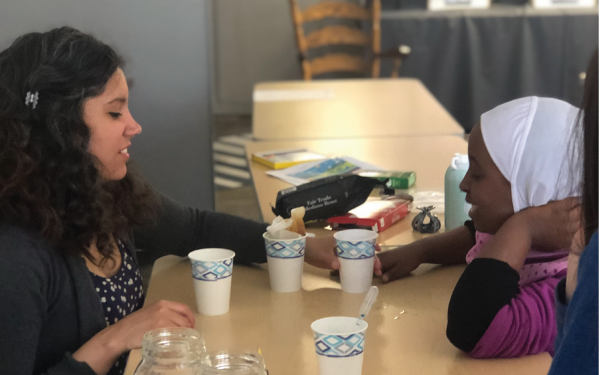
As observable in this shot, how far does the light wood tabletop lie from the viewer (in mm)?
983

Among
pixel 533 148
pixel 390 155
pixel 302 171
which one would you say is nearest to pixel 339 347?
pixel 533 148

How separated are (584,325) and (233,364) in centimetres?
42

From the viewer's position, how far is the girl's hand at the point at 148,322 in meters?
1.09

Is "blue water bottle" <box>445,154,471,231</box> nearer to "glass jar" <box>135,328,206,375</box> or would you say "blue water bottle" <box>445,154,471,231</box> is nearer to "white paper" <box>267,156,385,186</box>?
"white paper" <box>267,156,385,186</box>

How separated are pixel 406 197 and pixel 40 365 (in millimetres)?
916

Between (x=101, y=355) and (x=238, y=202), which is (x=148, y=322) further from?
(x=238, y=202)

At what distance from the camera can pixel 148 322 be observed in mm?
1106

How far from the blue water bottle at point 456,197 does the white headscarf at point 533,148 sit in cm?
37

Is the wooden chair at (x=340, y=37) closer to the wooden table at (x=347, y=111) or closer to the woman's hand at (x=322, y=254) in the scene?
the wooden table at (x=347, y=111)

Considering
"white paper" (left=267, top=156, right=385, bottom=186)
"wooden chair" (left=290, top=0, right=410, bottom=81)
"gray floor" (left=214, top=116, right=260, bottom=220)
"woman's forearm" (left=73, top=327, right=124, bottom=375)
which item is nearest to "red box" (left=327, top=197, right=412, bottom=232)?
"white paper" (left=267, top=156, right=385, bottom=186)

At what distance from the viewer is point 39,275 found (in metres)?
1.09

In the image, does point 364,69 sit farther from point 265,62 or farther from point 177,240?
point 177,240

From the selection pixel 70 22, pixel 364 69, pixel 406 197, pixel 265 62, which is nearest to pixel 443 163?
pixel 406 197

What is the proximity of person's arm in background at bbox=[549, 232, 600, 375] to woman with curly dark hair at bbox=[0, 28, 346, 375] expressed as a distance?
0.65 metres
